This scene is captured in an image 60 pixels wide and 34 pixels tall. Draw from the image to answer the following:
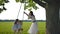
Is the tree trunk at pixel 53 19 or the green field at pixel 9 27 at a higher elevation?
the tree trunk at pixel 53 19

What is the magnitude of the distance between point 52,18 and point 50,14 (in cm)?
14

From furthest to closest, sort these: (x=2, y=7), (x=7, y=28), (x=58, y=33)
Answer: (x=7, y=28) < (x=2, y=7) < (x=58, y=33)

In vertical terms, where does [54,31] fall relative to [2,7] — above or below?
below

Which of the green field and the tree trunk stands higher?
the tree trunk

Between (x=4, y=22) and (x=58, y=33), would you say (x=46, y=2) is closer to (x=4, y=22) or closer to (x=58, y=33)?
(x=58, y=33)

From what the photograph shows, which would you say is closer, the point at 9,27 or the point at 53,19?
the point at 53,19

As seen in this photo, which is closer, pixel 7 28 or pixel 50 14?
pixel 50 14

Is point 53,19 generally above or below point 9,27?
above

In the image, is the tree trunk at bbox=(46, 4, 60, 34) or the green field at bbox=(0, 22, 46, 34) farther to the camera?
the green field at bbox=(0, 22, 46, 34)

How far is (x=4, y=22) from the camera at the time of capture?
10352 millimetres

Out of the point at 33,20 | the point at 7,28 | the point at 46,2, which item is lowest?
the point at 7,28

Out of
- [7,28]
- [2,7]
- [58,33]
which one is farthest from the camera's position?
[7,28]

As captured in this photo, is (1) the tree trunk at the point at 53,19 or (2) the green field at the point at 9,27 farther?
(2) the green field at the point at 9,27

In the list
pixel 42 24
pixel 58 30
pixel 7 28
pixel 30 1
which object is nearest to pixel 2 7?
pixel 30 1
